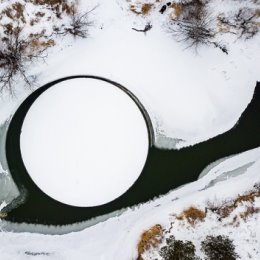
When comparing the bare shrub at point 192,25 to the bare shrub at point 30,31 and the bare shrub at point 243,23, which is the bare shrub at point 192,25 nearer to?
the bare shrub at point 243,23

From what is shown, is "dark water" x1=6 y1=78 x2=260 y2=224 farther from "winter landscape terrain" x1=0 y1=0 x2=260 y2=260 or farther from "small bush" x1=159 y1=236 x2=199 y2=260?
"small bush" x1=159 y1=236 x2=199 y2=260

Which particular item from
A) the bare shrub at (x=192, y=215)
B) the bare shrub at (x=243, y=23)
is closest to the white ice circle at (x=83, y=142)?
the bare shrub at (x=192, y=215)

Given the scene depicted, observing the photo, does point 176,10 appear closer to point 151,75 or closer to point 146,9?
point 146,9

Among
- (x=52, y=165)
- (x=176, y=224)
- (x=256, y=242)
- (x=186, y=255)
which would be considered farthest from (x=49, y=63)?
(x=256, y=242)

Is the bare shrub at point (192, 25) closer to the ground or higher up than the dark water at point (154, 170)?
higher up

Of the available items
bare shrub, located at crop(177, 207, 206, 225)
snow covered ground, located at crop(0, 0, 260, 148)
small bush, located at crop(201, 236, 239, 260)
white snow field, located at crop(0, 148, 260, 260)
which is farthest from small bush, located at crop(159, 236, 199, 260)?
snow covered ground, located at crop(0, 0, 260, 148)

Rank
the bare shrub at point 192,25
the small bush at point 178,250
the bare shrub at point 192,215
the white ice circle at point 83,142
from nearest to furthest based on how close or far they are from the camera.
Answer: the small bush at point 178,250 → the white ice circle at point 83,142 → the bare shrub at point 192,215 → the bare shrub at point 192,25

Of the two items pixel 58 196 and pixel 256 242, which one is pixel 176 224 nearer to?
pixel 256 242
